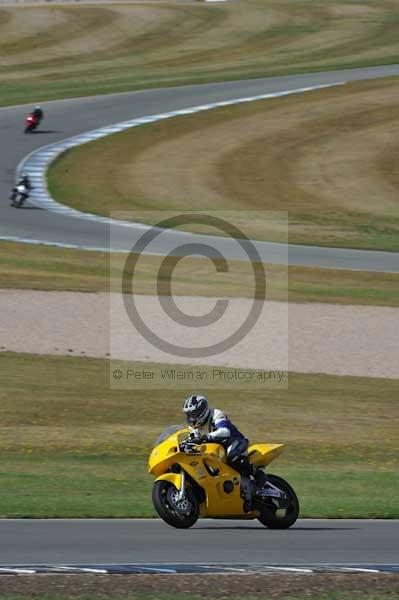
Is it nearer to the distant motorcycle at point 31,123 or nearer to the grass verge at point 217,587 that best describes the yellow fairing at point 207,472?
the grass verge at point 217,587

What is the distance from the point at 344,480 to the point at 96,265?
18042 mm

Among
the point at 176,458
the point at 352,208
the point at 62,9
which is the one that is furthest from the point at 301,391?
the point at 62,9

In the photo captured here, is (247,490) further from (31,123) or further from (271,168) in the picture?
(31,123)

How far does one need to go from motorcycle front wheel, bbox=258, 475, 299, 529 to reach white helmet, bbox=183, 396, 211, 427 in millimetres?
1128

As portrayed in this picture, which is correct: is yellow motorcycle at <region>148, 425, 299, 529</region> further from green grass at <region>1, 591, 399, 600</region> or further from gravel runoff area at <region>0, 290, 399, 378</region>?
gravel runoff area at <region>0, 290, 399, 378</region>

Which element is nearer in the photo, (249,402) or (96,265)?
(249,402)

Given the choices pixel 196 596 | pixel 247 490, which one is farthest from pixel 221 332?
pixel 196 596

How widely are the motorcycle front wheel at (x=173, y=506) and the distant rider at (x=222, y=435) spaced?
0.61m

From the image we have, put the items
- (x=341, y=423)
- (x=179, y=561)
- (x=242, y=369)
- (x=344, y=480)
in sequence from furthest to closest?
(x=242, y=369), (x=341, y=423), (x=344, y=480), (x=179, y=561)

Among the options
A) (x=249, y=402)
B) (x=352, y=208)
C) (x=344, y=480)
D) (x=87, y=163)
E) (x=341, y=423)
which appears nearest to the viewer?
(x=344, y=480)

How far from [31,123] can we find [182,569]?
4371cm

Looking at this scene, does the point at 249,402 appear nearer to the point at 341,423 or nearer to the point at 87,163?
the point at 341,423

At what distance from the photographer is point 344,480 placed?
55.0 ft

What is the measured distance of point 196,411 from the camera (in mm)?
13516
